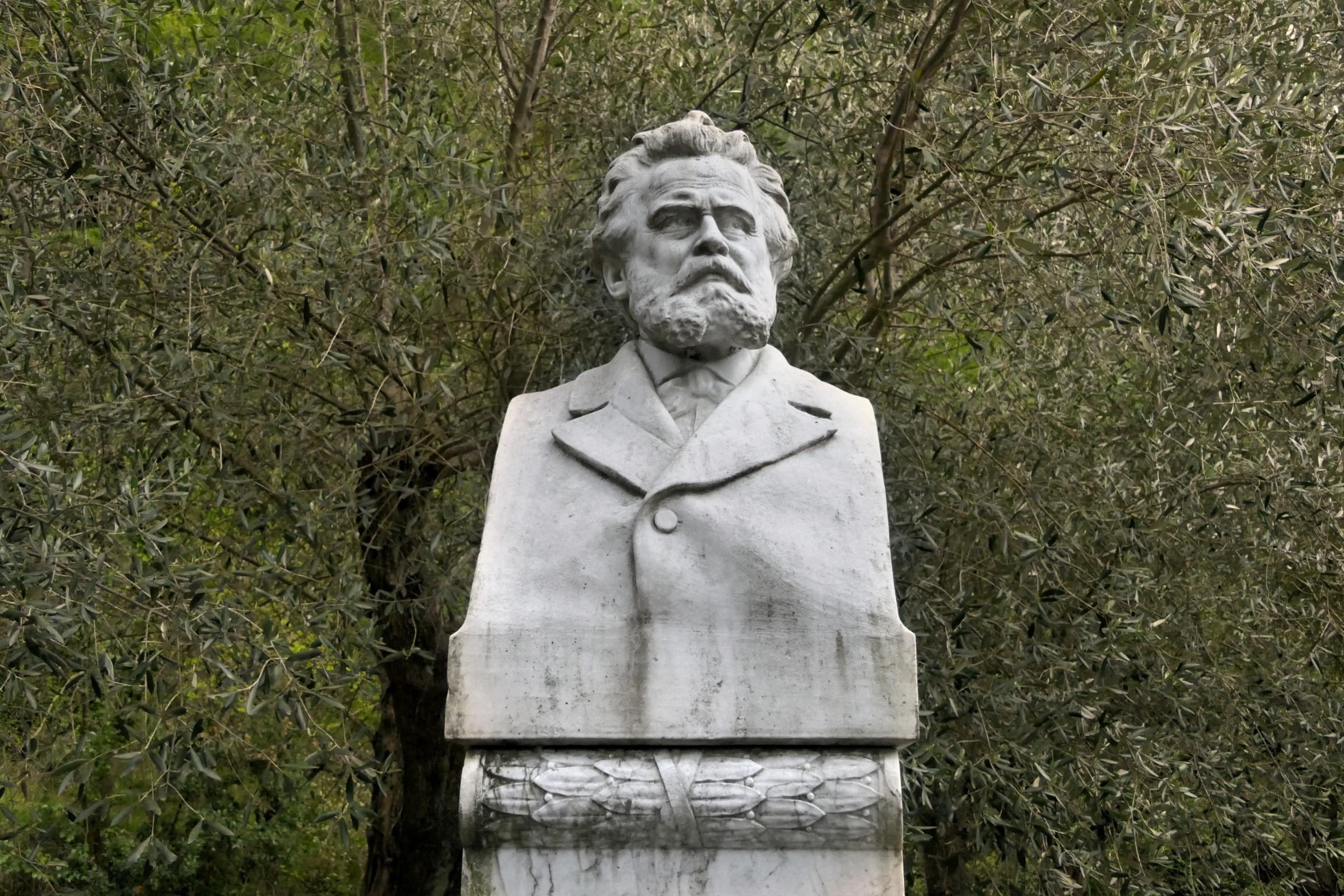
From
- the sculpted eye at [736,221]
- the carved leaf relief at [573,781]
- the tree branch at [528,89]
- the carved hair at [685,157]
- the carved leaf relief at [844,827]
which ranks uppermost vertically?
the tree branch at [528,89]

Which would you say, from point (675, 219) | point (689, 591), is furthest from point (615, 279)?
point (689, 591)

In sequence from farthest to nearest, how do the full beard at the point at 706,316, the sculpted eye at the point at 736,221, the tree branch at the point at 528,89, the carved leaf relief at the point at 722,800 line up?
the tree branch at the point at 528,89
the sculpted eye at the point at 736,221
the full beard at the point at 706,316
the carved leaf relief at the point at 722,800

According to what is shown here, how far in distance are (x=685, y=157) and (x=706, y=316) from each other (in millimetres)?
423

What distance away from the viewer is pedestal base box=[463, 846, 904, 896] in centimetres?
319

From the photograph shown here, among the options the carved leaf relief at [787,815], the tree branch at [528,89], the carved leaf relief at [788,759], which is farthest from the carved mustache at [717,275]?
the tree branch at [528,89]

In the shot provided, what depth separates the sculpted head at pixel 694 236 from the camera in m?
3.56

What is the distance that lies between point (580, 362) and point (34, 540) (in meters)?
2.14

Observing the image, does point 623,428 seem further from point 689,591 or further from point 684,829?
point 684,829

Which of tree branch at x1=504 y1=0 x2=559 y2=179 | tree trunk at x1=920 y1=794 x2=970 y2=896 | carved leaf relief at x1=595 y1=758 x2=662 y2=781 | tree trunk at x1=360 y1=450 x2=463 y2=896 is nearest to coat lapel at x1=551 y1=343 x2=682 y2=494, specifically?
carved leaf relief at x1=595 y1=758 x2=662 y2=781

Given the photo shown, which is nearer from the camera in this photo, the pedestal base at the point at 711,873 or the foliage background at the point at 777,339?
the pedestal base at the point at 711,873

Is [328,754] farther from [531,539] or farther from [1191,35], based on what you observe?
[1191,35]

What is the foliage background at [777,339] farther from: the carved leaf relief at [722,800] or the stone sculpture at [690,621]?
the carved leaf relief at [722,800]

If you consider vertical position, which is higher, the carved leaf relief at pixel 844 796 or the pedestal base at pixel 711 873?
the carved leaf relief at pixel 844 796

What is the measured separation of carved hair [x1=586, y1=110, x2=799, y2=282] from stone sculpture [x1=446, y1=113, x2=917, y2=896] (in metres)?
0.01
